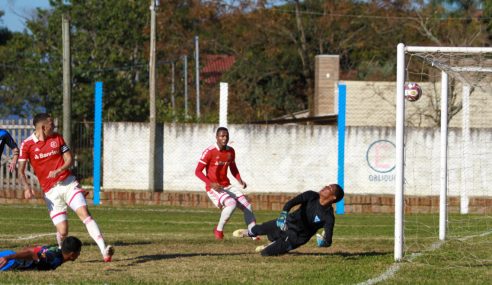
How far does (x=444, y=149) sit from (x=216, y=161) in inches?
147

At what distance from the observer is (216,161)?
17.4m

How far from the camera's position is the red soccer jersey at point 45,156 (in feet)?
44.2

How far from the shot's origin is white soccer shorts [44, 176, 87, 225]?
1342cm

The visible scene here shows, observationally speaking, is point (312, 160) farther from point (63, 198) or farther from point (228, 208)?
point (63, 198)

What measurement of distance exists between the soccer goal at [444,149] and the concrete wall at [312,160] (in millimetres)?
37

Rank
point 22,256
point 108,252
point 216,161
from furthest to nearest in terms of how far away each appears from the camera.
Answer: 1. point 216,161
2. point 108,252
3. point 22,256

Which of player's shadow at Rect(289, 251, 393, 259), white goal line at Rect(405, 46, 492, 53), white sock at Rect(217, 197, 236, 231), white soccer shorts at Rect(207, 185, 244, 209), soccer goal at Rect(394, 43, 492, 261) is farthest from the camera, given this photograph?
white soccer shorts at Rect(207, 185, 244, 209)

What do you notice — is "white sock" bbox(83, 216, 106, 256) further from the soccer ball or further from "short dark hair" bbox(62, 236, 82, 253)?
the soccer ball

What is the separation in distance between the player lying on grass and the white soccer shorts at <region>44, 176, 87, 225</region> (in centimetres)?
133

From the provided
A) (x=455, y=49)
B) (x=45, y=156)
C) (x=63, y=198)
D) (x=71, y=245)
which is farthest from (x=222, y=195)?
Answer: (x=71, y=245)

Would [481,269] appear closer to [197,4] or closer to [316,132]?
[316,132]

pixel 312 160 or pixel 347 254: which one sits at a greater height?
pixel 312 160

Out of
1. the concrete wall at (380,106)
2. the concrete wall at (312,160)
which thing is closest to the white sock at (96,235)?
the concrete wall at (312,160)

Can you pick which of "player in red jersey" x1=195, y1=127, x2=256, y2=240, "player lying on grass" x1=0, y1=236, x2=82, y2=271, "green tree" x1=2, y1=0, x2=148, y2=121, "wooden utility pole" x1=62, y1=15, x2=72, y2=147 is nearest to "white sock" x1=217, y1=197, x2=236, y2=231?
"player in red jersey" x1=195, y1=127, x2=256, y2=240
